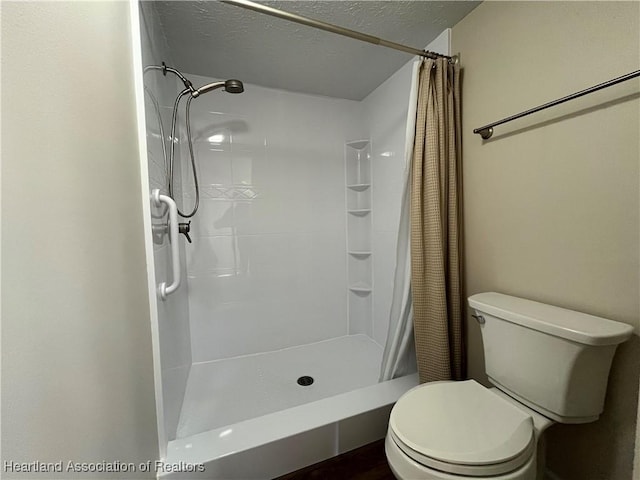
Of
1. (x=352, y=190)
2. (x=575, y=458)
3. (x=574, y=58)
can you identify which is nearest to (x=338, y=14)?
(x=574, y=58)

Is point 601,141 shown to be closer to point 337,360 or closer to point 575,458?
point 575,458

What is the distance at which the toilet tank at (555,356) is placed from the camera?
77 centimetres

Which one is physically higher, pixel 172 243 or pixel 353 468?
pixel 172 243

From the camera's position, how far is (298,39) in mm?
1407

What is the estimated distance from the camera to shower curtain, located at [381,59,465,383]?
124cm

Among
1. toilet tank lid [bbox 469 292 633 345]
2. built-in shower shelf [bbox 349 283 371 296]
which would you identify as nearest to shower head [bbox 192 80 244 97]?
toilet tank lid [bbox 469 292 633 345]

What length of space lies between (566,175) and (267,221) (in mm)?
1666

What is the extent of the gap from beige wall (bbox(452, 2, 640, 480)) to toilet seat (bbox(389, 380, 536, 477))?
0.37 metres

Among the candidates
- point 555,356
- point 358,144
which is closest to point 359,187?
point 358,144

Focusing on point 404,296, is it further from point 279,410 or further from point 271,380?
point 271,380

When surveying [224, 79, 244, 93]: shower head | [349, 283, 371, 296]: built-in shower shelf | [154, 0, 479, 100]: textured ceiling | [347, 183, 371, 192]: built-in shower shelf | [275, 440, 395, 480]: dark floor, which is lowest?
[275, 440, 395, 480]: dark floor

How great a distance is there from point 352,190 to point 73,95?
1854 mm

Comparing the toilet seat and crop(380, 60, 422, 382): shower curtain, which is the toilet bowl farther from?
crop(380, 60, 422, 382): shower curtain

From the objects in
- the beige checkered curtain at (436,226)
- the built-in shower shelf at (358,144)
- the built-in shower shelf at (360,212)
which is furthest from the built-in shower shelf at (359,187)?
the beige checkered curtain at (436,226)
